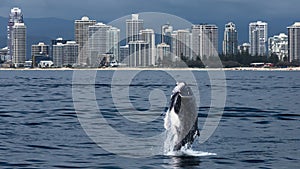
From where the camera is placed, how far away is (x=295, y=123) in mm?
34938

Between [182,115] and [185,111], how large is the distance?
0.17 meters

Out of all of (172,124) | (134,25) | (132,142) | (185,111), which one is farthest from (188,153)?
(134,25)

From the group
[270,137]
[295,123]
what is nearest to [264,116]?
[295,123]

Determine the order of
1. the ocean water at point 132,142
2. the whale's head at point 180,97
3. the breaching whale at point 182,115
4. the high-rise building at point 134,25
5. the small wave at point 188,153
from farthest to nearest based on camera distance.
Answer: the high-rise building at point 134,25
the small wave at point 188,153
the ocean water at point 132,142
the breaching whale at point 182,115
the whale's head at point 180,97

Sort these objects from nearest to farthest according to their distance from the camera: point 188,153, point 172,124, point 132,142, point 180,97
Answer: point 180,97, point 172,124, point 188,153, point 132,142

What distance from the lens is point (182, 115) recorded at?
68.4ft

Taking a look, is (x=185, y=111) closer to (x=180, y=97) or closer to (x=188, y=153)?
(x=180, y=97)

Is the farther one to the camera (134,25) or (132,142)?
(134,25)

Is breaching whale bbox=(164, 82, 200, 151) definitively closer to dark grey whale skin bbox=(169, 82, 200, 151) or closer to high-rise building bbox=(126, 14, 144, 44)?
dark grey whale skin bbox=(169, 82, 200, 151)

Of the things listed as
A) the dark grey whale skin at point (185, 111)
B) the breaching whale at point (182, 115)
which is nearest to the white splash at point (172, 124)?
the breaching whale at point (182, 115)

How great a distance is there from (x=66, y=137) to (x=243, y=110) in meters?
18.8

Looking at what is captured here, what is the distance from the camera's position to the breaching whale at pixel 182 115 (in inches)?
798

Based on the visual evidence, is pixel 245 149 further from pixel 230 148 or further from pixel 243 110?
pixel 243 110

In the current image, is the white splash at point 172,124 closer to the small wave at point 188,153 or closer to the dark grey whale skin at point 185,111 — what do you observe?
the dark grey whale skin at point 185,111
